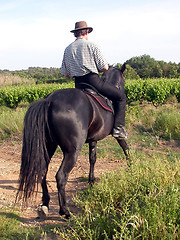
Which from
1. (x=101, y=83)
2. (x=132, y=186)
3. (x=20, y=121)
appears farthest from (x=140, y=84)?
(x=132, y=186)

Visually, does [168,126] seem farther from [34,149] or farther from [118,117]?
[34,149]

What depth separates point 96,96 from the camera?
4125 mm

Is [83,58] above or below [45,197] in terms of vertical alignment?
above

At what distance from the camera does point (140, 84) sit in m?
14.1

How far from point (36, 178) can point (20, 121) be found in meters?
5.79

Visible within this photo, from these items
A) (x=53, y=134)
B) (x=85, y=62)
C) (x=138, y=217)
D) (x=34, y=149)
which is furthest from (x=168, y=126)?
(x=138, y=217)

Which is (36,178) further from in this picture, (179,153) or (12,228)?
(179,153)

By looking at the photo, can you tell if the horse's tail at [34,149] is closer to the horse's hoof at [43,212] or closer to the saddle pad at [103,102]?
the horse's hoof at [43,212]

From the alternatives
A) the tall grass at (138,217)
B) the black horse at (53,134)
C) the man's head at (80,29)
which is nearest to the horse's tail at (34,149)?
the black horse at (53,134)

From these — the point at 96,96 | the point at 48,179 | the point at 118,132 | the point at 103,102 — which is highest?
the point at 96,96

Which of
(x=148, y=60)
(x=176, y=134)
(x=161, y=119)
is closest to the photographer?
(x=176, y=134)

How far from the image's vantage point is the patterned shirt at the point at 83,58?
3896mm

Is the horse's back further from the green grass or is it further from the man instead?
the green grass

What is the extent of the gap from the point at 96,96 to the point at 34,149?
1392mm
